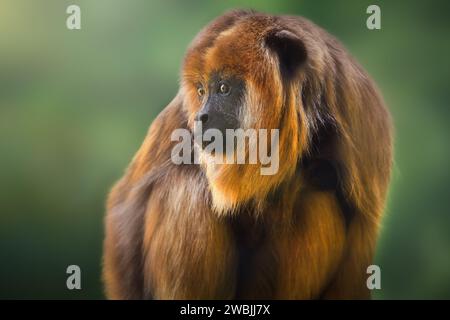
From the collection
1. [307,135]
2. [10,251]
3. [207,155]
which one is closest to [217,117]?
[207,155]

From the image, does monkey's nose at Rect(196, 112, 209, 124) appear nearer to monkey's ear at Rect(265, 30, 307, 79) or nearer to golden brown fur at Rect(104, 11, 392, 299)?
golden brown fur at Rect(104, 11, 392, 299)

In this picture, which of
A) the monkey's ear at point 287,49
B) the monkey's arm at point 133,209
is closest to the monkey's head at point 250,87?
the monkey's ear at point 287,49

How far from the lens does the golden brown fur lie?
2223 millimetres

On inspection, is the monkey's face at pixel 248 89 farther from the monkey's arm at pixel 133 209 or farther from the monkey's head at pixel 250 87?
the monkey's arm at pixel 133 209

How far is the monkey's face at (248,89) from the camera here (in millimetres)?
2203

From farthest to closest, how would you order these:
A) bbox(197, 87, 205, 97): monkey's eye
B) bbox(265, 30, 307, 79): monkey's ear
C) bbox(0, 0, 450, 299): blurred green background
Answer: bbox(0, 0, 450, 299): blurred green background, bbox(197, 87, 205, 97): monkey's eye, bbox(265, 30, 307, 79): monkey's ear

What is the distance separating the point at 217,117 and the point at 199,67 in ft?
0.70

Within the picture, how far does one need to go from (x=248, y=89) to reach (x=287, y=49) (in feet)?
0.67

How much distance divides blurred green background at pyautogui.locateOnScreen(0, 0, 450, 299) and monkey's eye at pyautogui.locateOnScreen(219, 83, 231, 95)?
390mm

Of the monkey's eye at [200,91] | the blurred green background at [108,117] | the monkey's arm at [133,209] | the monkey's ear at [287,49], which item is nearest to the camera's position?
the monkey's ear at [287,49]

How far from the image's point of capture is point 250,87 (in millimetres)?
2232

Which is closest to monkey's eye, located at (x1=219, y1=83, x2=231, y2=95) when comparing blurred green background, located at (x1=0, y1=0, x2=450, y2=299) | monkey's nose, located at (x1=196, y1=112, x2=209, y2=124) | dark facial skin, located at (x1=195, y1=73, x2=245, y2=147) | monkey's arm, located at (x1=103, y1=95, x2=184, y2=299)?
dark facial skin, located at (x1=195, y1=73, x2=245, y2=147)
